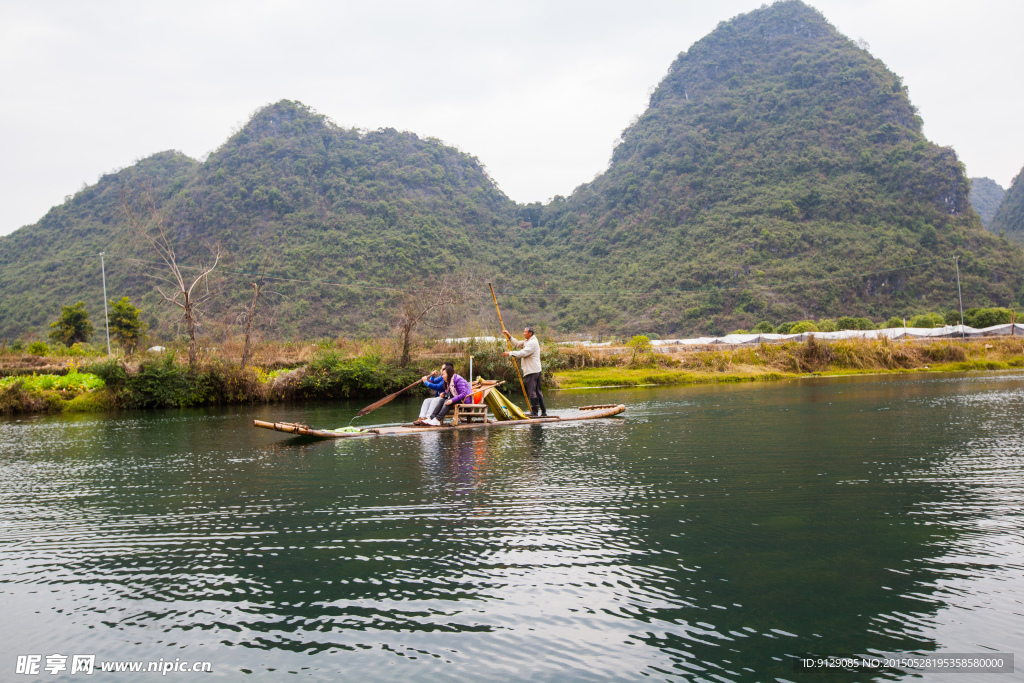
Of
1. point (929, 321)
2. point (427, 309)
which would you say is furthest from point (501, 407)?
point (929, 321)

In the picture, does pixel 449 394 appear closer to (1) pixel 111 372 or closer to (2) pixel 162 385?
(2) pixel 162 385

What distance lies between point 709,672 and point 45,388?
88.9 feet

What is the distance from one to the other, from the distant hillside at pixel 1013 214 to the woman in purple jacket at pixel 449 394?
109 m

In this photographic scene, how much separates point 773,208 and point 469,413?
76729mm

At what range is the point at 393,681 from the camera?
13.3ft

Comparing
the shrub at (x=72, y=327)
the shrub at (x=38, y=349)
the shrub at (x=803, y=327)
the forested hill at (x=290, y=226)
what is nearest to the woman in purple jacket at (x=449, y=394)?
the shrub at (x=38, y=349)

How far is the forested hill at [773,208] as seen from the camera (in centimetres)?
6956

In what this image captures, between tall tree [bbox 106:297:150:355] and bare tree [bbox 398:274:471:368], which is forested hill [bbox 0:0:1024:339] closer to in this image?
tall tree [bbox 106:297:150:355]

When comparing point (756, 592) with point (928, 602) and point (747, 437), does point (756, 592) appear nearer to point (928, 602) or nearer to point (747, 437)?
point (928, 602)

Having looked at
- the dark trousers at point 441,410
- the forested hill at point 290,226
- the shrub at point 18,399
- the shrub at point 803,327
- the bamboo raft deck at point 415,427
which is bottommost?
the bamboo raft deck at point 415,427

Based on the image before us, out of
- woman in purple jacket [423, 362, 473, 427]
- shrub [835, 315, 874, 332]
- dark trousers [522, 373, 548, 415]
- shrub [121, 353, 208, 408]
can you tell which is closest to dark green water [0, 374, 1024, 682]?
woman in purple jacket [423, 362, 473, 427]

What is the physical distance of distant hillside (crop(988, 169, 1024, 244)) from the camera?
319 ft

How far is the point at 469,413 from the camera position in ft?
48.4

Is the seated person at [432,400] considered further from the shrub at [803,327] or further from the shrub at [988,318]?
the shrub at [988,318]
